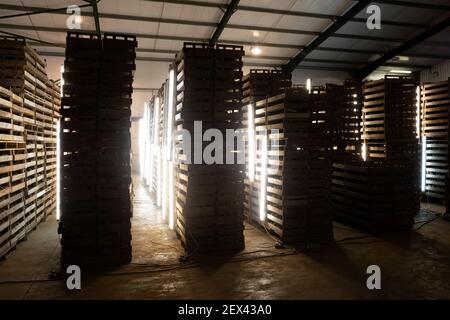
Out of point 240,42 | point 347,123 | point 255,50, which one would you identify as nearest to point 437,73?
point 347,123

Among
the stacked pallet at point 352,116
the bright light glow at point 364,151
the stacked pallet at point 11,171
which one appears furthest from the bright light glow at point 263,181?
the bright light glow at point 364,151

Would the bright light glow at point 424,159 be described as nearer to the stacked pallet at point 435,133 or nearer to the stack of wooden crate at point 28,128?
the stacked pallet at point 435,133

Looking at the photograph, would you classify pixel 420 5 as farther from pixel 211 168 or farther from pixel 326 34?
pixel 211 168

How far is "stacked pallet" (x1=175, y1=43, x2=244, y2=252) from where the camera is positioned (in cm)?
726

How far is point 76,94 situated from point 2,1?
318 inches

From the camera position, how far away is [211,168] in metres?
7.37

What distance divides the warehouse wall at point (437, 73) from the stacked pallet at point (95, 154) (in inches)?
700

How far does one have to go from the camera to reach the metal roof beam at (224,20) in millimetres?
12422

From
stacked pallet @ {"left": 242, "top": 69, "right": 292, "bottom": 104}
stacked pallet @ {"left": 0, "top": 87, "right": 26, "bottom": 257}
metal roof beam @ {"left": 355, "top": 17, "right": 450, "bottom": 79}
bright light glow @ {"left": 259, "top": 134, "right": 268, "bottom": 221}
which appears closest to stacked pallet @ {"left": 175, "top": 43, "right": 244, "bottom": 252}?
bright light glow @ {"left": 259, "top": 134, "right": 268, "bottom": 221}

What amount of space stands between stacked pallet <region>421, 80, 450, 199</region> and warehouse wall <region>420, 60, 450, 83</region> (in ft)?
15.6

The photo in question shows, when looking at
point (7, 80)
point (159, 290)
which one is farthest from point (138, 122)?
point (159, 290)

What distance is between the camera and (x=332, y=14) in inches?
544

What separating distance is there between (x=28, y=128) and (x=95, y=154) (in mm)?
3876
